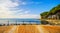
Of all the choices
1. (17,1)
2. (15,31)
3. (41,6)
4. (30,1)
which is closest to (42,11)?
(41,6)

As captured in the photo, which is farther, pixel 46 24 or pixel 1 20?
pixel 46 24

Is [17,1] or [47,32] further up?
[17,1]

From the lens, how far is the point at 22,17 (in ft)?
18.2

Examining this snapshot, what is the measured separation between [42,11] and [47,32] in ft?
3.53

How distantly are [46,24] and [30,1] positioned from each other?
1.35 metres

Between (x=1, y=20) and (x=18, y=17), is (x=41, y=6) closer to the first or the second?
(x=18, y=17)

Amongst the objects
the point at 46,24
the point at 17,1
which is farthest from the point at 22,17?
the point at 46,24

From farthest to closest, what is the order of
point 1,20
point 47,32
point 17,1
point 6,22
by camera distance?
point 6,22 < point 1,20 < point 17,1 < point 47,32

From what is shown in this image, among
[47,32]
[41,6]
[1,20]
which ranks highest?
[41,6]

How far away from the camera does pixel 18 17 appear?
18.1ft

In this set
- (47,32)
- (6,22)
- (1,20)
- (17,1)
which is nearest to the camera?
(47,32)

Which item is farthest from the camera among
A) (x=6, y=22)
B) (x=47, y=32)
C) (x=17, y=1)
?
(x=6, y=22)

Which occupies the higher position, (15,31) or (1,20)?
(1,20)

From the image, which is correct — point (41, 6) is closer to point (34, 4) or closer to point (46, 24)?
point (34, 4)
